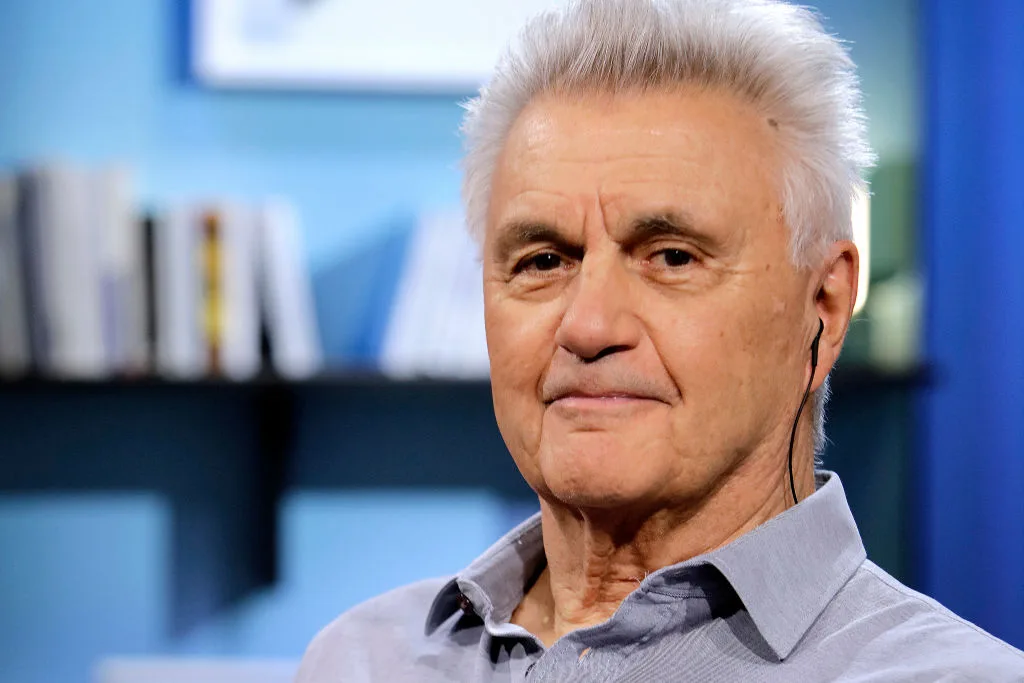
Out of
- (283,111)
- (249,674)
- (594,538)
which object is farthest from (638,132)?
(249,674)

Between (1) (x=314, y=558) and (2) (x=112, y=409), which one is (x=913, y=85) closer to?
(1) (x=314, y=558)

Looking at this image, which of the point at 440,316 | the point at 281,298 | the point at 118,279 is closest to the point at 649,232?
the point at 440,316

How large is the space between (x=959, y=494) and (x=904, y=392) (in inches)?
9.7

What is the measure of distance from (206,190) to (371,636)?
1.43 m

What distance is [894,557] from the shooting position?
254 centimetres

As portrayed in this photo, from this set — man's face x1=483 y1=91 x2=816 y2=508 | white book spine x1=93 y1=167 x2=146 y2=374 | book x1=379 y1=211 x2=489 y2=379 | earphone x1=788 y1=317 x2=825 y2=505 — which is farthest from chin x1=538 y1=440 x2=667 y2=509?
white book spine x1=93 y1=167 x2=146 y2=374

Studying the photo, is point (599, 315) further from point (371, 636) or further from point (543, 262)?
point (371, 636)

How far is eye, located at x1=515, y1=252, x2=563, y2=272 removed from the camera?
119 centimetres

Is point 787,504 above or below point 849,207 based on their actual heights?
below

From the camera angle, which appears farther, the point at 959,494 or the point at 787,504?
the point at 959,494

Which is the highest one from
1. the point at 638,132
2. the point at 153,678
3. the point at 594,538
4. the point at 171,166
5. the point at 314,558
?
the point at 638,132

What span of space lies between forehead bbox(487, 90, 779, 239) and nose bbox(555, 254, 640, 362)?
57 millimetres

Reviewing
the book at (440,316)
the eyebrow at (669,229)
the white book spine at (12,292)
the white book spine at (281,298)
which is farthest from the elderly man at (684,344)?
the white book spine at (12,292)

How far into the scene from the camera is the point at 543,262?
47.2 inches
